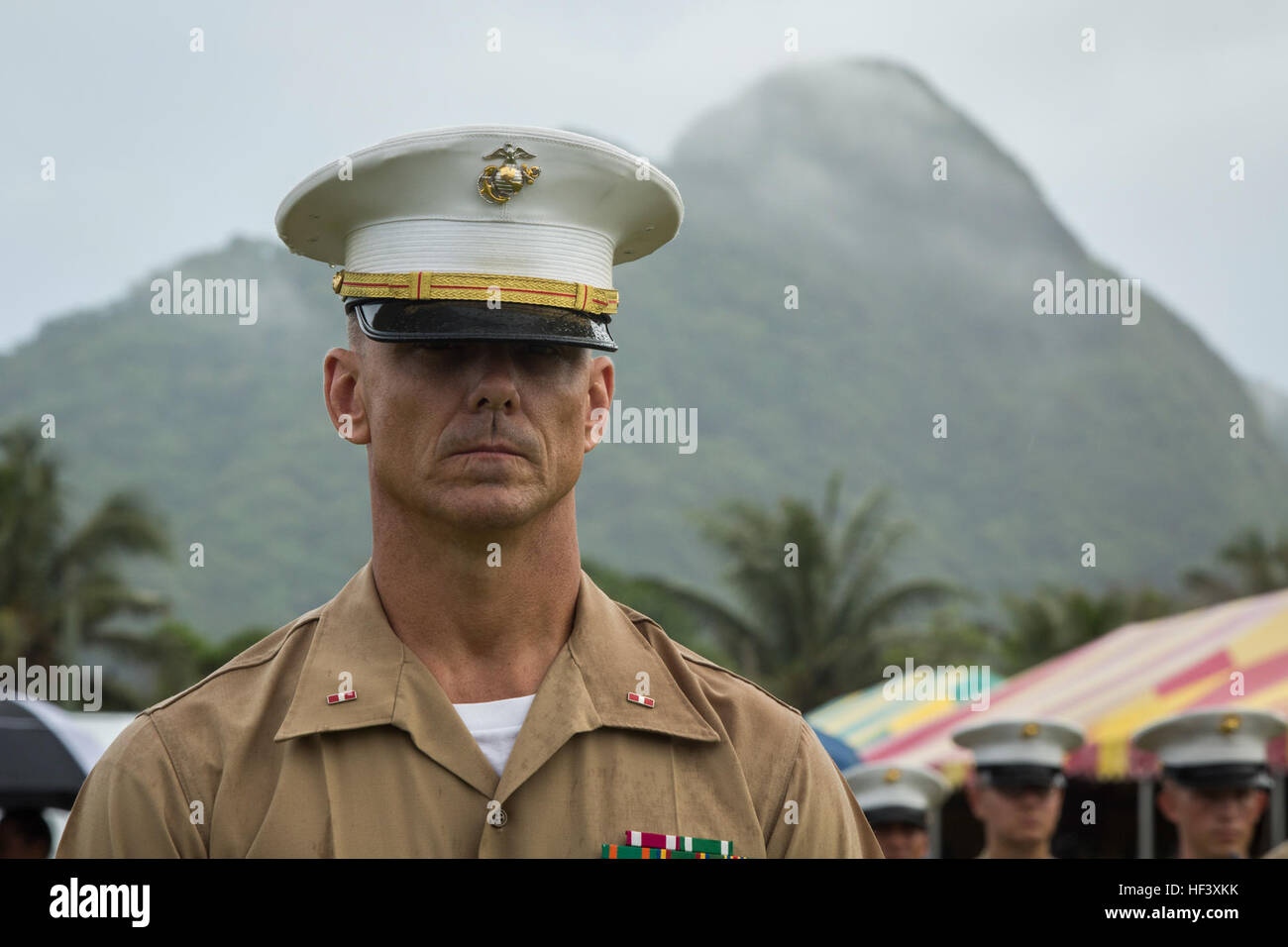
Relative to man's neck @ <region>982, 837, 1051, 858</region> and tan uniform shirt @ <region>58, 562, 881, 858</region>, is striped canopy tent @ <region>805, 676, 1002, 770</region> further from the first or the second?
tan uniform shirt @ <region>58, 562, 881, 858</region>

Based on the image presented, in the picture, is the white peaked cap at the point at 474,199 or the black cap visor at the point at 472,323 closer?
the black cap visor at the point at 472,323

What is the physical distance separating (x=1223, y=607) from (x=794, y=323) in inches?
5146

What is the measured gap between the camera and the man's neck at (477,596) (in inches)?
104

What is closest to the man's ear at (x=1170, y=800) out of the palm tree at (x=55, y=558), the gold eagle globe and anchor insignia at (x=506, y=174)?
the gold eagle globe and anchor insignia at (x=506, y=174)

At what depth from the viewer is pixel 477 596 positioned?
8.70ft

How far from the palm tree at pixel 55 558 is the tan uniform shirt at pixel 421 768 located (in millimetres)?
29332

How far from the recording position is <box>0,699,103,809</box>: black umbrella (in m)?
7.00

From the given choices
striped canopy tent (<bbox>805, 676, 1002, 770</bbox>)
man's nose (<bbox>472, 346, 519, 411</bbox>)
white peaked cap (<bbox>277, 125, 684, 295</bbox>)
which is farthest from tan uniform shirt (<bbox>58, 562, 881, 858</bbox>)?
striped canopy tent (<bbox>805, 676, 1002, 770</bbox>)

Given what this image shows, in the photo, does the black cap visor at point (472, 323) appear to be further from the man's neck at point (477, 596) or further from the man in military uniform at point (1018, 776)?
the man in military uniform at point (1018, 776)

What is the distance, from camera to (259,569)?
350ft

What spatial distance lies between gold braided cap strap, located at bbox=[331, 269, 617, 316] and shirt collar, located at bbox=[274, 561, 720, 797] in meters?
0.50

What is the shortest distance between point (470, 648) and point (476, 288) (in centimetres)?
61
